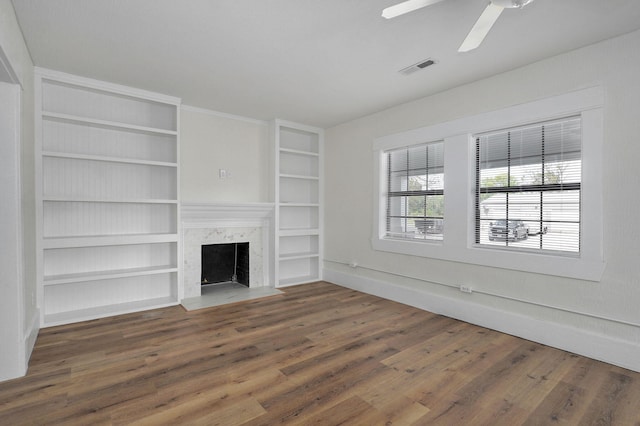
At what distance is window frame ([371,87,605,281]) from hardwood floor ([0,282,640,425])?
0.76m

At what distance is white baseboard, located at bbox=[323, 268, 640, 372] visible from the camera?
101 inches

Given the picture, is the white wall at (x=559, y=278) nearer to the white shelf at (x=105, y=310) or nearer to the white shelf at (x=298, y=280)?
the white shelf at (x=298, y=280)

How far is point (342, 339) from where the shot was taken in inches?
119

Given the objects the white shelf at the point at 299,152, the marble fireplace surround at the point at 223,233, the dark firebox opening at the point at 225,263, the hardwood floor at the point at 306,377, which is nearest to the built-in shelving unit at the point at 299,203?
the white shelf at the point at 299,152

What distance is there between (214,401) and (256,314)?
170cm

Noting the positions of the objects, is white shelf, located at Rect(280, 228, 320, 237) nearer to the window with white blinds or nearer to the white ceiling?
the white ceiling

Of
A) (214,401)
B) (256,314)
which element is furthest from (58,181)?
(214,401)

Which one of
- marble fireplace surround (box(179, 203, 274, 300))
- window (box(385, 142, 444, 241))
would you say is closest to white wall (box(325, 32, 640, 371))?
window (box(385, 142, 444, 241))

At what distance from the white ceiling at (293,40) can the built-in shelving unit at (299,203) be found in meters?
1.60

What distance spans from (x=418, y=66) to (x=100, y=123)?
344 cm

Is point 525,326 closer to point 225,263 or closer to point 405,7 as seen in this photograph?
point 405,7

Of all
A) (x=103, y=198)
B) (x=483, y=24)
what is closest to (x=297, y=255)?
(x=103, y=198)

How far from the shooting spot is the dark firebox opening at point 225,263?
489cm

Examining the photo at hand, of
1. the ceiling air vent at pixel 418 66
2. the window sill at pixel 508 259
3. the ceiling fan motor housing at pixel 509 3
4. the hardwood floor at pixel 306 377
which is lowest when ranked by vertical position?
the hardwood floor at pixel 306 377
